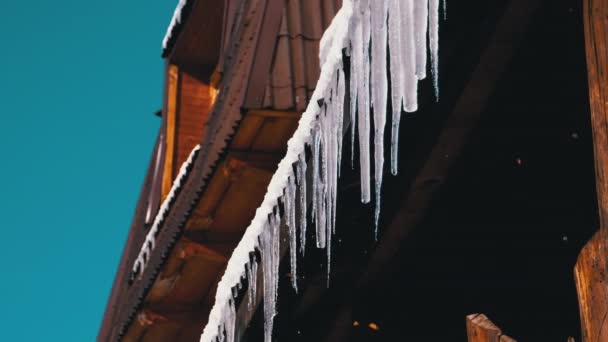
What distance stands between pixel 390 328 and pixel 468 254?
1.69 feet

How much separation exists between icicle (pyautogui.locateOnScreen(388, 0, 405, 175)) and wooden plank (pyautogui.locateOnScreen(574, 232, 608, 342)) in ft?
2.89

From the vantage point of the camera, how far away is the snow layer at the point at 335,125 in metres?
4.22

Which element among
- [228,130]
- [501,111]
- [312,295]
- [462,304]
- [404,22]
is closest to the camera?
[404,22]

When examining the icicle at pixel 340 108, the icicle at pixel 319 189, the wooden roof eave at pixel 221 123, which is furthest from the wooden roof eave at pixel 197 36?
the icicle at pixel 340 108

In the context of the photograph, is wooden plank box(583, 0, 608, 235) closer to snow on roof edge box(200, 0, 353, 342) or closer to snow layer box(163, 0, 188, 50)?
snow on roof edge box(200, 0, 353, 342)

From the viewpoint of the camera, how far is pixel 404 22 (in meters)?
4.19

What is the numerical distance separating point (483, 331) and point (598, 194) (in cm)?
64

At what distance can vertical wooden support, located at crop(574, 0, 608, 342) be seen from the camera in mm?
3541

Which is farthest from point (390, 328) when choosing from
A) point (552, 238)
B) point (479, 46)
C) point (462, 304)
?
point (479, 46)

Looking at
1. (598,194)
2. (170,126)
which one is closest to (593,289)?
(598,194)

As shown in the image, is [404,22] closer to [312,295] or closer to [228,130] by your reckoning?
[312,295]

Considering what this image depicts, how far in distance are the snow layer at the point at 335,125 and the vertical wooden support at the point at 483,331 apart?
62 centimetres

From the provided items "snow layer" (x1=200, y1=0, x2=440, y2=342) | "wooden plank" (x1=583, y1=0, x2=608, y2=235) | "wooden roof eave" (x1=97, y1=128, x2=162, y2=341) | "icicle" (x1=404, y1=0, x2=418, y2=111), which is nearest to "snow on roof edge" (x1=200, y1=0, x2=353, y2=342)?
"snow layer" (x1=200, y1=0, x2=440, y2=342)

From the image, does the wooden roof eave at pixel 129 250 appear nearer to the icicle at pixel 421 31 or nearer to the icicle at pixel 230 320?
the icicle at pixel 230 320
